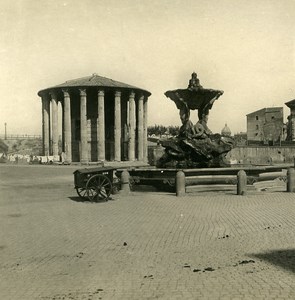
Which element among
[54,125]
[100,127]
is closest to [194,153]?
[100,127]

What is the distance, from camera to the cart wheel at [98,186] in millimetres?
15117

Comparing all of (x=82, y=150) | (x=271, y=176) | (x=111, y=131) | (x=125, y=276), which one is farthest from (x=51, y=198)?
(x=111, y=131)

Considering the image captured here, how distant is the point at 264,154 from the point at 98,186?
5391 centimetres

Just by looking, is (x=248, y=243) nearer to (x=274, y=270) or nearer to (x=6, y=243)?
(x=274, y=270)

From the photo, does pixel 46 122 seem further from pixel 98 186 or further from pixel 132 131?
pixel 98 186

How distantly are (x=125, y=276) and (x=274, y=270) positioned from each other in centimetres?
227

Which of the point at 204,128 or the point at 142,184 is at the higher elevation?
the point at 204,128

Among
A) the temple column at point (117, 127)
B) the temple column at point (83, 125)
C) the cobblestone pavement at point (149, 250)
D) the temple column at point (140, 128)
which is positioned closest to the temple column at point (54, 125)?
the temple column at point (83, 125)

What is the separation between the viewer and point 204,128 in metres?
20.5

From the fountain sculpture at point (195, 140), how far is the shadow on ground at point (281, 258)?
37.8 feet

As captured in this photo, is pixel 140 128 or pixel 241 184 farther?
pixel 140 128

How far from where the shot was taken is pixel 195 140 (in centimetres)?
1988

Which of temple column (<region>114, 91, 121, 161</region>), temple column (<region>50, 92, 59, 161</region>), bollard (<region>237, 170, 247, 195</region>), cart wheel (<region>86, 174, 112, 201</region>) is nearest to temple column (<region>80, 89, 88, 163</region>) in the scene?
temple column (<region>50, 92, 59, 161</region>)

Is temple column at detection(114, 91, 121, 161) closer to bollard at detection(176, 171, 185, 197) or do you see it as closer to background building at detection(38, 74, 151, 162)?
background building at detection(38, 74, 151, 162)
